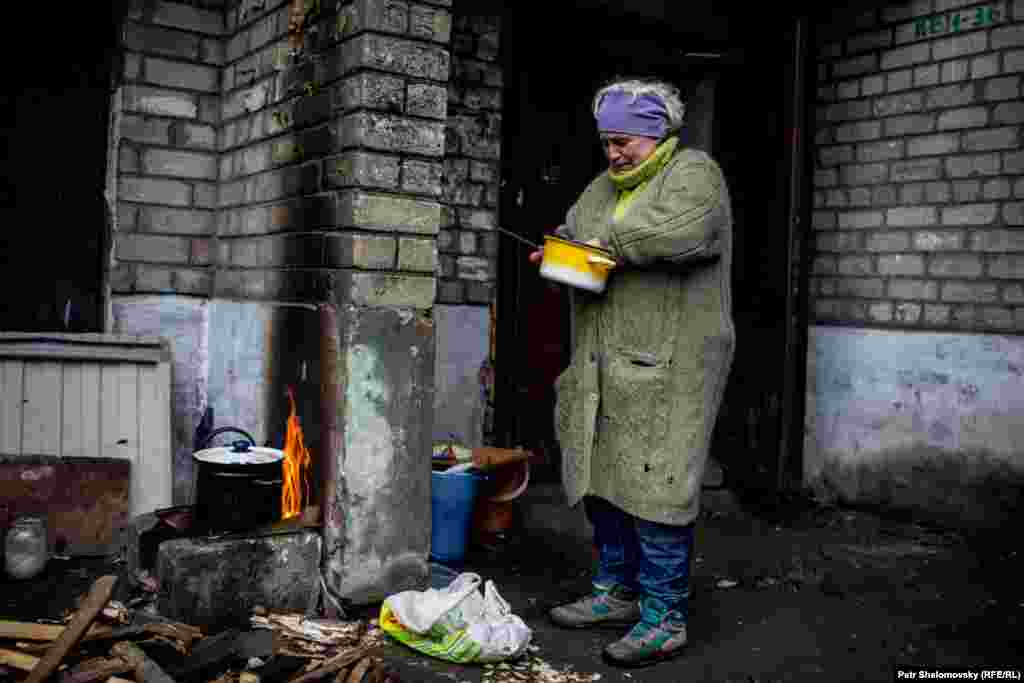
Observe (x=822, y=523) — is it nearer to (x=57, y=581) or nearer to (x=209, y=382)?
(x=209, y=382)

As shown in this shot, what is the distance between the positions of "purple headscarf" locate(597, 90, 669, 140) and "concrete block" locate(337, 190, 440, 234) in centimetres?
80

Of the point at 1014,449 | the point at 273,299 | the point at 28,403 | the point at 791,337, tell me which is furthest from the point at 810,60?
the point at 28,403

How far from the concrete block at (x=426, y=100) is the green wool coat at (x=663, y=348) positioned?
33.3 inches

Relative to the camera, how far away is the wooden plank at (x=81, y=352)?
13.4 ft

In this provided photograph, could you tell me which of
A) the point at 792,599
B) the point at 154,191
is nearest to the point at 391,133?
the point at 154,191

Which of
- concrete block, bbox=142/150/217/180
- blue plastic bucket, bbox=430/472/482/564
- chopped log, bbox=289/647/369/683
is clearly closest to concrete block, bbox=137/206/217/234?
concrete block, bbox=142/150/217/180

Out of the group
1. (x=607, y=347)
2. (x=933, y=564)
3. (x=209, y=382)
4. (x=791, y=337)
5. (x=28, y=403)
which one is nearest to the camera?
(x=607, y=347)

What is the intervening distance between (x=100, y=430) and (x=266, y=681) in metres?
1.79

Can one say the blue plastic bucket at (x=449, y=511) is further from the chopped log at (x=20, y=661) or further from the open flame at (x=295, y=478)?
the chopped log at (x=20, y=661)

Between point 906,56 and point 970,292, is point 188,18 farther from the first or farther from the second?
point 970,292

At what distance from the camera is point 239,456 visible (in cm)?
363

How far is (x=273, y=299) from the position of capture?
4.04 metres

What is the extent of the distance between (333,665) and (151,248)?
7.89 ft

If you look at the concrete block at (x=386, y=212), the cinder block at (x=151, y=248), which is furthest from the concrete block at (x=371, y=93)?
the cinder block at (x=151, y=248)
